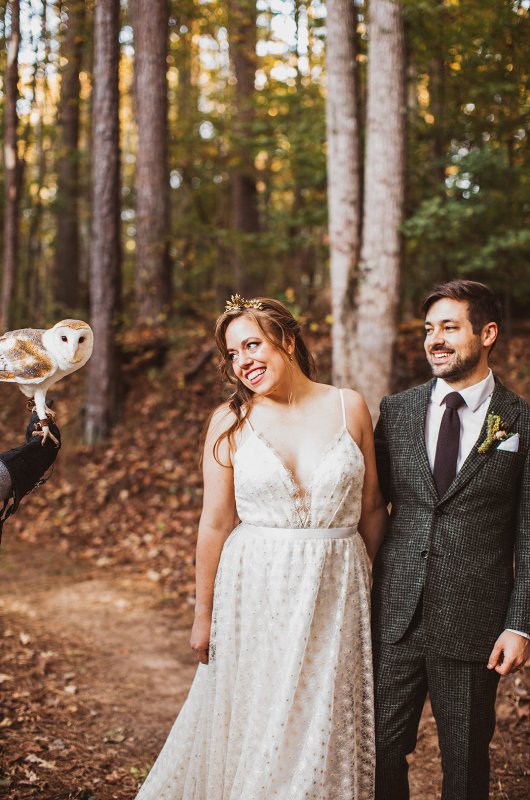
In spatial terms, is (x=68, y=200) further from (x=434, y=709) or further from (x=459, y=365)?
(x=434, y=709)

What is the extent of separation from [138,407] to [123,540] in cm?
254

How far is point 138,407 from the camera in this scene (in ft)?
32.3

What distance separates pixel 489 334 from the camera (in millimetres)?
2805

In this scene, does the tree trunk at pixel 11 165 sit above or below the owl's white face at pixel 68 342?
above

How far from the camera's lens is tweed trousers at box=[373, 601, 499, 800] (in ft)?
8.82

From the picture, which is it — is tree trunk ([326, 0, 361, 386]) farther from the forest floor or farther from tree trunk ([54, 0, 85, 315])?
tree trunk ([54, 0, 85, 315])

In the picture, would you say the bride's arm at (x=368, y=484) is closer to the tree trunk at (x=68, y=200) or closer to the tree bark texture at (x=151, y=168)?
the tree bark texture at (x=151, y=168)

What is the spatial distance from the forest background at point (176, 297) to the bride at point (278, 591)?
122 centimetres

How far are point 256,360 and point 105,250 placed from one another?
23.1 ft

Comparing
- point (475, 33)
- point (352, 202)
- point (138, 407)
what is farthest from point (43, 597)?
point (475, 33)

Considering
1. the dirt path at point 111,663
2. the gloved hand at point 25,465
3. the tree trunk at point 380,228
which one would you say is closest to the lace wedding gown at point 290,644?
the gloved hand at point 25,465

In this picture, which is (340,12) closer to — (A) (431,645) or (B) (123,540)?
(B) (123,540)

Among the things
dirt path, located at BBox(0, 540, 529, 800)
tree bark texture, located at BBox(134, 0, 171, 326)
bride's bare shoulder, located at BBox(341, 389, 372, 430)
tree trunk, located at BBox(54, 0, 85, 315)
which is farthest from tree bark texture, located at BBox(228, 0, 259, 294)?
bride's bare shoulder, located at BBox(341, 389, 372, 430)

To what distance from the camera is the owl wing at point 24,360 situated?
2.34m
